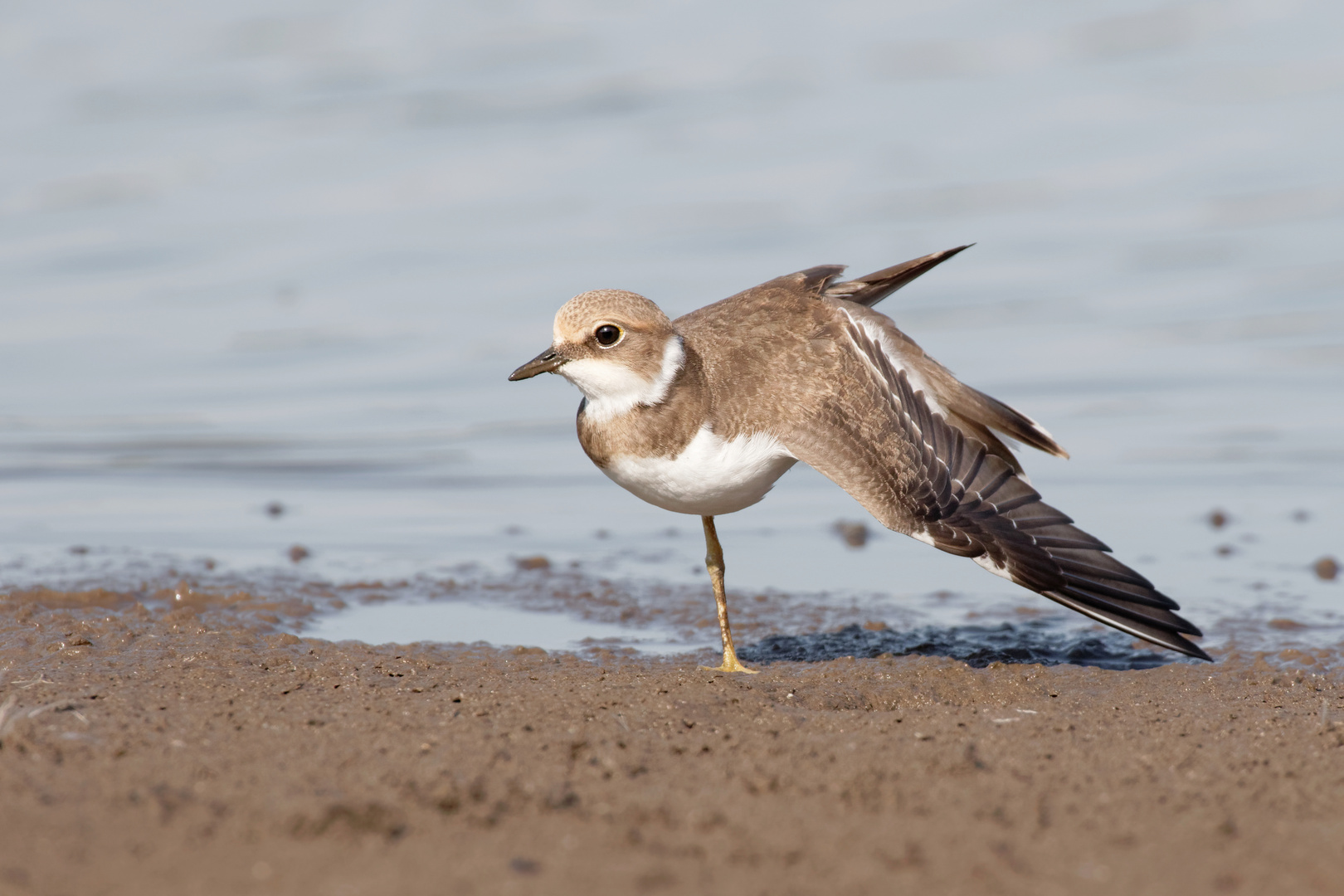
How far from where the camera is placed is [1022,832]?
4.10m

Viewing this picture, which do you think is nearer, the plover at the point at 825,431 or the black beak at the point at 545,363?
the plover at the point at 825,431

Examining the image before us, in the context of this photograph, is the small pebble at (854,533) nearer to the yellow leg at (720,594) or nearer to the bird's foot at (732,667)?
the yellow leg at (720,594)

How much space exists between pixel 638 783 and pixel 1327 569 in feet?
20.5

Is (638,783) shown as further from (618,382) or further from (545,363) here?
(545,363)

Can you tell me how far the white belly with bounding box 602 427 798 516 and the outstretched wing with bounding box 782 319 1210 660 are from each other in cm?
17

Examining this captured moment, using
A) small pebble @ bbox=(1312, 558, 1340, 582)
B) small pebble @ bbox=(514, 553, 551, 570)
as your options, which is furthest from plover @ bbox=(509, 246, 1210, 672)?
small pebble @ bbox=(1312, 558, 1340, 582)

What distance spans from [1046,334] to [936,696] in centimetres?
899

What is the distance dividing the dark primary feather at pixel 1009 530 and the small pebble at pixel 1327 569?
8.87 ft

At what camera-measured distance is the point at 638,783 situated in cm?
455

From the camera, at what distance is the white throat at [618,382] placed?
22.7ft

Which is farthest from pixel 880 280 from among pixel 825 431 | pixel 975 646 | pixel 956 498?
pixel 975 646

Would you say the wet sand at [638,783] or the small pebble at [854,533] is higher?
the small pebble at [854,533]

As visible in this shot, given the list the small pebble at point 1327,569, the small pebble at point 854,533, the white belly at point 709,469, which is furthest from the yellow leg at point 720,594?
the small pebble at point 1327,569

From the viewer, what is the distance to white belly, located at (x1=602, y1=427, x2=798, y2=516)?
6809 mm
